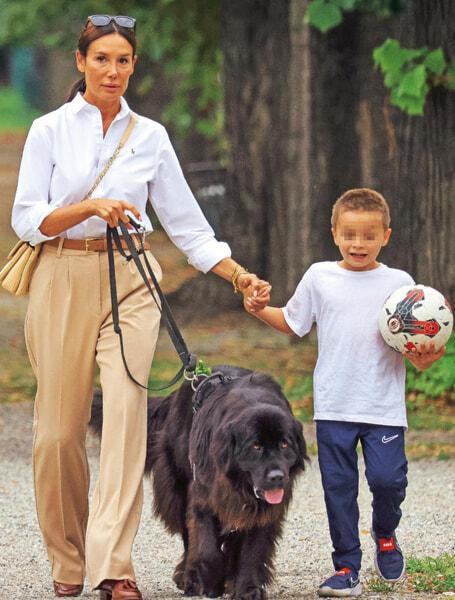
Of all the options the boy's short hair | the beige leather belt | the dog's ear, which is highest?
the boy's short hair

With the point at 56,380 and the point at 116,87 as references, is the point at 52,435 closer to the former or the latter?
the point at 56,380

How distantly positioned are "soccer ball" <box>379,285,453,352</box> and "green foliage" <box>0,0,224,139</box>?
9808 millimetres

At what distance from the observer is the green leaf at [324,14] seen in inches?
394

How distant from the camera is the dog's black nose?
5.07 meters

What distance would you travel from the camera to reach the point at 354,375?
18.0ft

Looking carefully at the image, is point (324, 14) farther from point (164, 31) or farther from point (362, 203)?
point (164, 31)

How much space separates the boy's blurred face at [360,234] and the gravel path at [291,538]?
51.5 inches

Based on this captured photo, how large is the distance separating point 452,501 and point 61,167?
350 cm

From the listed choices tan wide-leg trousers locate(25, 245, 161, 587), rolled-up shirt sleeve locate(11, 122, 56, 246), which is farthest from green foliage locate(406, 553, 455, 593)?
rolled-up shirt sleeve locate(11, 122, 56, 246)

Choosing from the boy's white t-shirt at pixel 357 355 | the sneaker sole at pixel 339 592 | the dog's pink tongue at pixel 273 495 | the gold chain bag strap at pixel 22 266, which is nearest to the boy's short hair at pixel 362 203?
the boy's white t-shirt at pixel 357 355

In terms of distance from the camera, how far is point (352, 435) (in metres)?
5.52

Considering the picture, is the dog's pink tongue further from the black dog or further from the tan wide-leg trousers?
the tan wide-leg trousers

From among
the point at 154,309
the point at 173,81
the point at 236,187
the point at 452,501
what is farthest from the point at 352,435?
the point at 173,81

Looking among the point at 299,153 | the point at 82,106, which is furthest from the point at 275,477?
the point at 299,153
